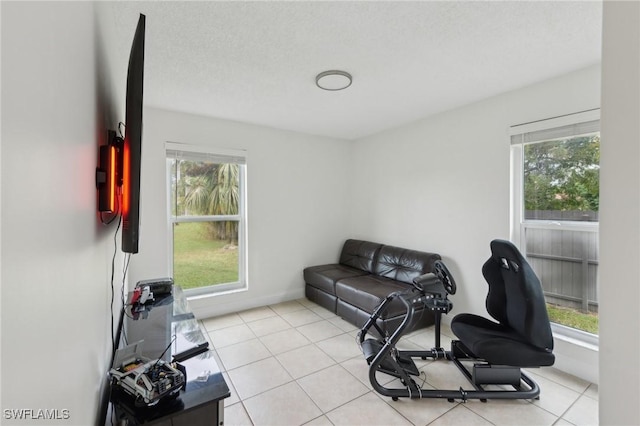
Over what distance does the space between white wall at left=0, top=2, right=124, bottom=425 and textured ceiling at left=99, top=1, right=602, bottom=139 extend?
90cm

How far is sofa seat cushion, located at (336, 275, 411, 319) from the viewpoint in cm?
281

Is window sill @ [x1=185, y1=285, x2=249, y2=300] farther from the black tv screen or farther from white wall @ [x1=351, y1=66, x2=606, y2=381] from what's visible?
the black tv screen

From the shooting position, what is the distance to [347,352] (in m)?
2.66

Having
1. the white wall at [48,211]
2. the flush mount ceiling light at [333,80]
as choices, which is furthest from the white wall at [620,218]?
the flush mount ceiling light at [333,80]

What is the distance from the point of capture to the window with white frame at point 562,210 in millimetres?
2283

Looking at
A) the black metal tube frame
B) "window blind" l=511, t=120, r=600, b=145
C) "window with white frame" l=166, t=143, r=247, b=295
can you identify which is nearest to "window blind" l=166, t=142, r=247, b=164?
"window with white frame" l=166, t=143, r=247, b=295

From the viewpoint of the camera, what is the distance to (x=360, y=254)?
4.16m

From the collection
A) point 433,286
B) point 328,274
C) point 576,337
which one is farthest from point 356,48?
point 576,337

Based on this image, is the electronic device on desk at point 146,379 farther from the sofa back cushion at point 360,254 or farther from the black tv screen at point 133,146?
the sofa back cushion at point 360,254

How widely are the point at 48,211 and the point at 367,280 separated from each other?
10.8ft

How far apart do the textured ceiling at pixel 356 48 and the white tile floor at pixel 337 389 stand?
2.60 m

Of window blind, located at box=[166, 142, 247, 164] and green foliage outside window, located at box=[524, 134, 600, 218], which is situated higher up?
window blind, located at box=[166, 142, 247, 164]

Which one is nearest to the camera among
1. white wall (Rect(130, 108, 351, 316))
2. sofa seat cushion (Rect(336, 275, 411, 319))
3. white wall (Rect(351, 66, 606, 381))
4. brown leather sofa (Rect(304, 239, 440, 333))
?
white wall (Rect(351, 66, 606, 381))

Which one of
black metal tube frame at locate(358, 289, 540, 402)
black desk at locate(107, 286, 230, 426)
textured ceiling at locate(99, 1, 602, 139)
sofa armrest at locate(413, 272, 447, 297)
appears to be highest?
textured ceiling at locate(99, 1, 602, 139)
